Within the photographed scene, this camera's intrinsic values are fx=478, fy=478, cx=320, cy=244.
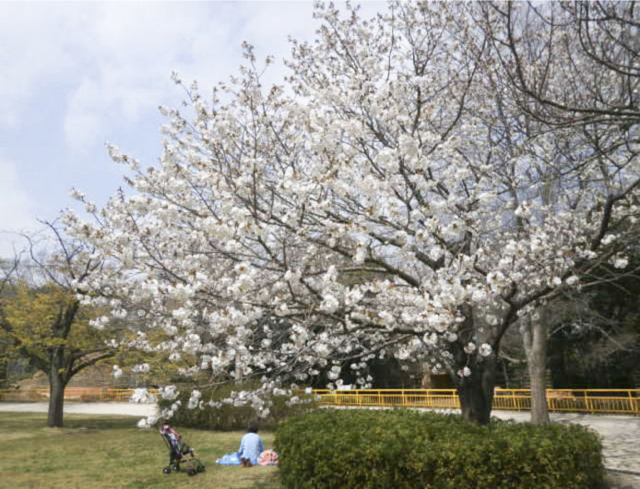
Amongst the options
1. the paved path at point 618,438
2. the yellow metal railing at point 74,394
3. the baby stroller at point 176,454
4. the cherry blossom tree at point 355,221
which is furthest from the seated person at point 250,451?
the yellow metal railing at point 74,394

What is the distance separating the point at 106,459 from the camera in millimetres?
10234

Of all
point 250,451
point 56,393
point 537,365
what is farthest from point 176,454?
point 56,393

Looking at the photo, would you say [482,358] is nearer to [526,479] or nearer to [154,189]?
[526,479]

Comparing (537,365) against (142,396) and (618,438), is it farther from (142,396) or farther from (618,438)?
(142,396)

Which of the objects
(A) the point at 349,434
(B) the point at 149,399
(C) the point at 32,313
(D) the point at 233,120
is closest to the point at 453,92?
(D) the point at 233,120

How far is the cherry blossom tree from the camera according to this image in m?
5.27

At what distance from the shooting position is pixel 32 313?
48.3ft

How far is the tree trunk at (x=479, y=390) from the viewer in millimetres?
6758

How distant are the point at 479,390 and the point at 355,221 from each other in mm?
3323

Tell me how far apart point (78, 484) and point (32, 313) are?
8609 millimetres

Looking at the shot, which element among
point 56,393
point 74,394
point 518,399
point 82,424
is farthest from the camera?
point 74,394

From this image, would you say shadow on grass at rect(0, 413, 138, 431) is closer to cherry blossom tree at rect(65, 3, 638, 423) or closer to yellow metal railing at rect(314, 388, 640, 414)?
yellow metal railing at rect(314, 388, 640, 414)

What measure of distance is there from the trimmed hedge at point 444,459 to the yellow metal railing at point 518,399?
9.28 metres

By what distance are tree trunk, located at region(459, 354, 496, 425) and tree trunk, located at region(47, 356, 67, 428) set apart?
43.6ft
